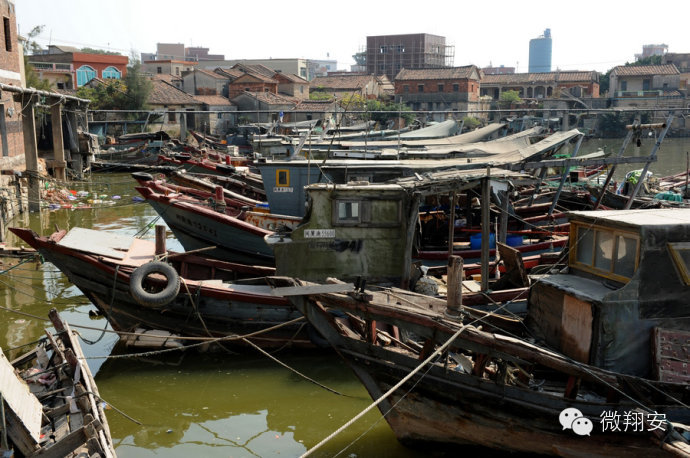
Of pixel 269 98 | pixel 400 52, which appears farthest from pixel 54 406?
pixel 400 52

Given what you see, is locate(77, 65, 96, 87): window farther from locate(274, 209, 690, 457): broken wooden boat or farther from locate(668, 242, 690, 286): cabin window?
locate(668, 242, 690, 286): cabin window

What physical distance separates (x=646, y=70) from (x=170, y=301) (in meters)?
70.5

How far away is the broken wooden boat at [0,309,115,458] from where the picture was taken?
6.22 metres

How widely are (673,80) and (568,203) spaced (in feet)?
190

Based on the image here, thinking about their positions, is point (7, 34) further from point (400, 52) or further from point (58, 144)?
point (400, 52)

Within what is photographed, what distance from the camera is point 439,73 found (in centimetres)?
6444

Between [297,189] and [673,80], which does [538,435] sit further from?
[673,80]

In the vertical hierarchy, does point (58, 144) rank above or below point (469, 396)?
above

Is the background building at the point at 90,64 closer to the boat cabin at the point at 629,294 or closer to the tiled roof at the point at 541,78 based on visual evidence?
the tiled roof at the point at 541,78

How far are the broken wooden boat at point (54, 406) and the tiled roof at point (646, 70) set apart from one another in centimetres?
7184

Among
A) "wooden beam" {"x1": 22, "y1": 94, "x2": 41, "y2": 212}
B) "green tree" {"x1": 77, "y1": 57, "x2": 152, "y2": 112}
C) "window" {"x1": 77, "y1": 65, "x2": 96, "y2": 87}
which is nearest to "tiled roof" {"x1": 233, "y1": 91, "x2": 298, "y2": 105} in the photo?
"green tree" {"x1": 77, "y1": 57, "x2": 152, "y2": 112}

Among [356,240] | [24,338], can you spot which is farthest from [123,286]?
[356,240]

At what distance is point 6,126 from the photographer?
23578mm

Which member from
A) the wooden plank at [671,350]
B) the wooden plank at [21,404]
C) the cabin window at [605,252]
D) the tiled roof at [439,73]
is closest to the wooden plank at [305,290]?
the wooden plank at [21,404]
